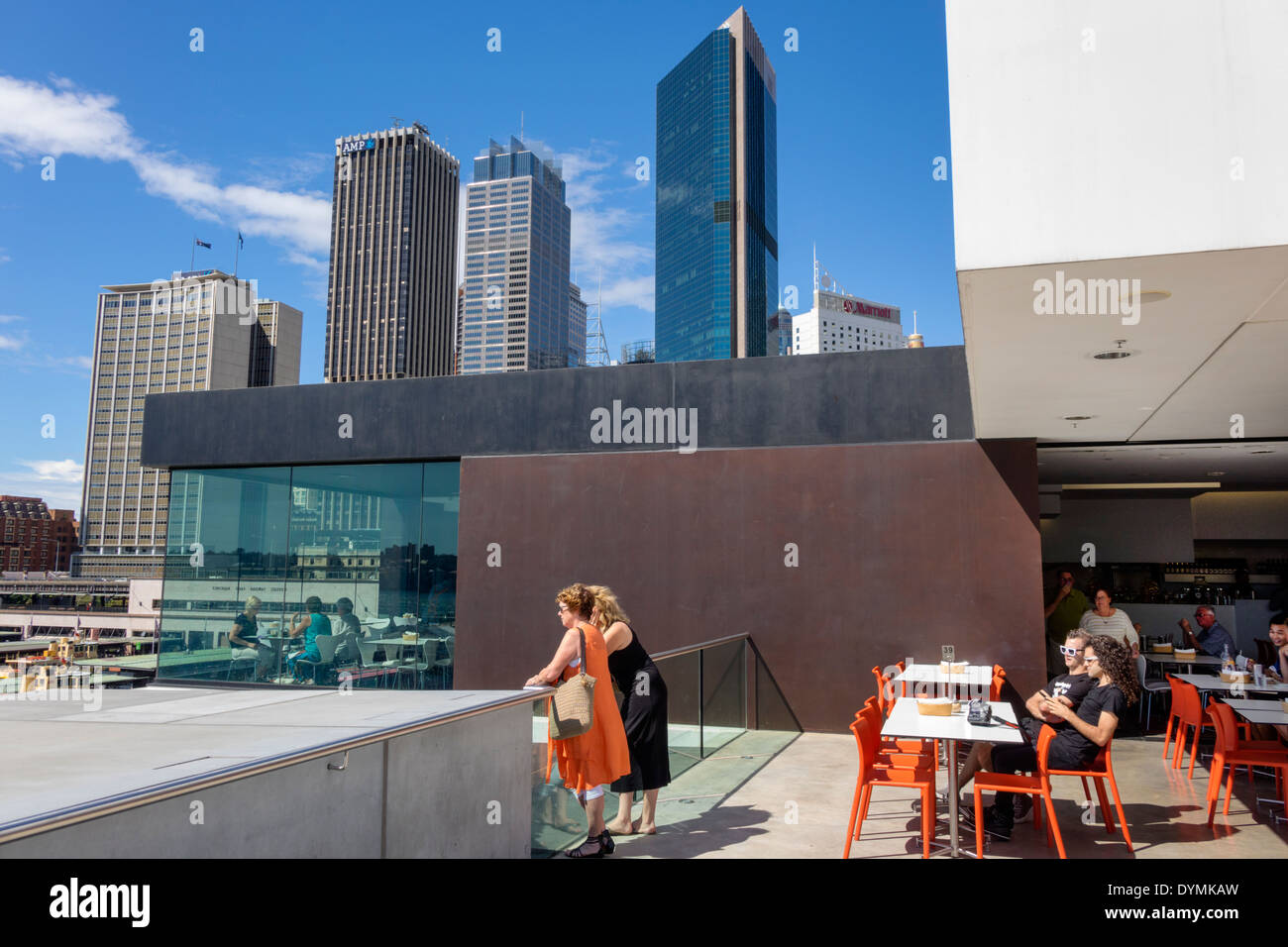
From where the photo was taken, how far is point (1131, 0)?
3102 mm

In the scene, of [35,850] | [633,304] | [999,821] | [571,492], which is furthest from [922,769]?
[633,304]

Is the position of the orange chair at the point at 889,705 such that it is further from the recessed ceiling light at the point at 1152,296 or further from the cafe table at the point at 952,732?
the recessed ceiling light at the point at 1152,296

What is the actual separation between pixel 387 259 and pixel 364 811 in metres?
135

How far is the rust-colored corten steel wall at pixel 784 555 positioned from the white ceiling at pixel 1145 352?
3.03 feet

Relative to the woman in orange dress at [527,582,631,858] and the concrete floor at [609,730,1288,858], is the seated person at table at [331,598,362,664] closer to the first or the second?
the concrete floor at [609,730,1288,858]

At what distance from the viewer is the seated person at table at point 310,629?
9.70m

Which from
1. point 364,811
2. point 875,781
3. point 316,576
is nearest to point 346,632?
point 316,576

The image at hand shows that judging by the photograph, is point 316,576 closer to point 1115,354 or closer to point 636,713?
point 636,713

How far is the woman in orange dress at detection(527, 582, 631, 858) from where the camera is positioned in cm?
420

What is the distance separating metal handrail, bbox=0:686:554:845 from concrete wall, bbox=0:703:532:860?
30mm

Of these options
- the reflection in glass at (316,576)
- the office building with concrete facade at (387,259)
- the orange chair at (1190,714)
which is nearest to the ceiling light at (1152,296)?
the orange chair at (1190,714)

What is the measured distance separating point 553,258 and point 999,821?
157 m
